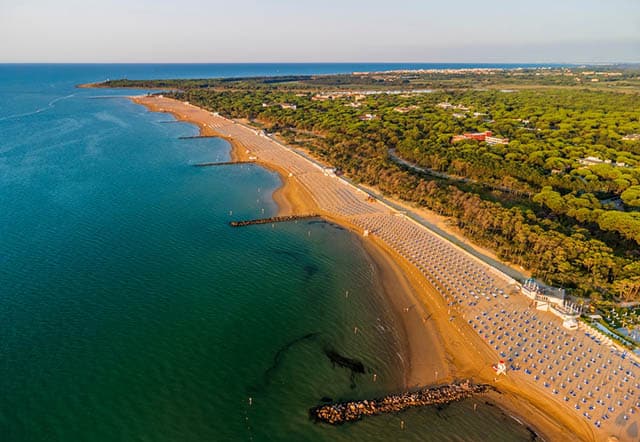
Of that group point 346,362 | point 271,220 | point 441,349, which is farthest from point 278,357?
point 271,220

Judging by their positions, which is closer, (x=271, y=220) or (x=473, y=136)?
(x=271, y=220)

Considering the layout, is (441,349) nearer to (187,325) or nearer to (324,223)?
(187,325)

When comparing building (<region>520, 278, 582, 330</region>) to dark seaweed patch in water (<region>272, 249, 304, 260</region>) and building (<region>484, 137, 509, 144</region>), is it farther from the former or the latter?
building (<region>484, 137, 509, 144</region>)

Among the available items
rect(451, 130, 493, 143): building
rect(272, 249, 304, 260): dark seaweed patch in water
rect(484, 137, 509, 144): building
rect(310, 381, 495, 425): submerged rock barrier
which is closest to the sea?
rect(272, 249, 304, 260): dark seaweed patch in water

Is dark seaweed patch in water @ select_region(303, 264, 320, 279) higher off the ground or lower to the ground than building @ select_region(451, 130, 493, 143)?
lower

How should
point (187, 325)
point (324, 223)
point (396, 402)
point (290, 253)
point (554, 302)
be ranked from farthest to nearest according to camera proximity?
point (324, 223), point (290, 253), point (554, 302), point (187, 325), point (396, 402)

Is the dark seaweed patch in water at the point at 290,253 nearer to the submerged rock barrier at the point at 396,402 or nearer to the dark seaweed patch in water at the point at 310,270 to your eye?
the dark seaweed patch in water at the point at 310,270
